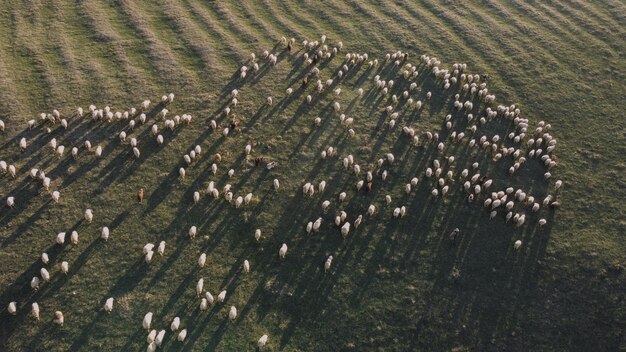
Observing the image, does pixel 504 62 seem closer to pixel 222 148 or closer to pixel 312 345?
pixel 222 148

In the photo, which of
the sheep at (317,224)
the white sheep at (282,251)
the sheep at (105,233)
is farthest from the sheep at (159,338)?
the sheep at (317,224)

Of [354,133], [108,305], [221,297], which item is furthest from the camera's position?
[354,133]

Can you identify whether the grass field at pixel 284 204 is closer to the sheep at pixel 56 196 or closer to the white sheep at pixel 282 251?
the white sheep at pixel 282 251

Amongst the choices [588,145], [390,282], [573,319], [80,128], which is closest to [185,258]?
[390,282]

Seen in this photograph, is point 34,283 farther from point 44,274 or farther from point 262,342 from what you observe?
point 262,342

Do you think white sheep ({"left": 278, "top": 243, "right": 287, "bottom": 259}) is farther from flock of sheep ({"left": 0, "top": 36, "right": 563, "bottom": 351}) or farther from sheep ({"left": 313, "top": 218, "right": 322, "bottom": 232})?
sheep ({"left": 313, "top": 218, "right": 322, "bottom": 232})

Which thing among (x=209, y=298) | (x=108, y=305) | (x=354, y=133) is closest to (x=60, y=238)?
(x=108, y=305)
